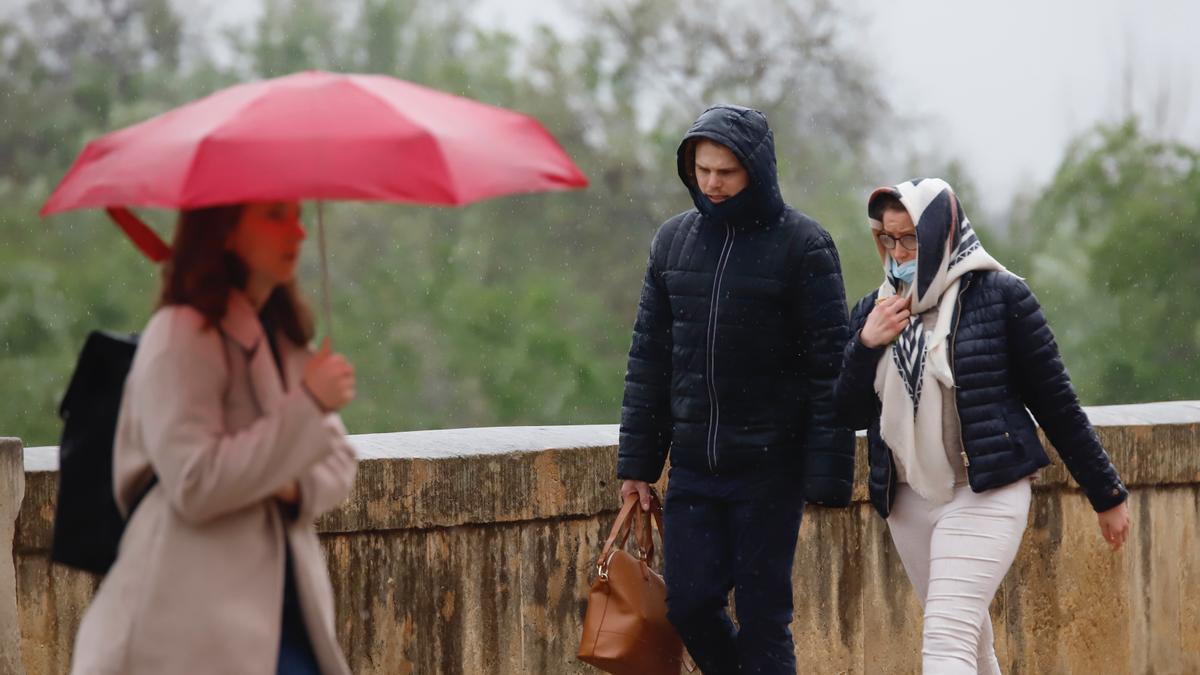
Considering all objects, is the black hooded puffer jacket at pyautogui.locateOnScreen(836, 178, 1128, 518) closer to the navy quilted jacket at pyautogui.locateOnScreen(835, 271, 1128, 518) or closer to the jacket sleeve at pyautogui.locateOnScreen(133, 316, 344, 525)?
the navy quilted jacket at pyautogui.locateOnScreen(835, 271, 1128, 518)

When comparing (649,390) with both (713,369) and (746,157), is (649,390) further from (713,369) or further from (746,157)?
(746,157)

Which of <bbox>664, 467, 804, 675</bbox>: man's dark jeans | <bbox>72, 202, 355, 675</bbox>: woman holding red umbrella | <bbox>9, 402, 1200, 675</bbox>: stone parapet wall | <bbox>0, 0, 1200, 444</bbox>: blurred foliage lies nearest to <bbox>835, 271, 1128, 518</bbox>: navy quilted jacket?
<bbox>664, 467, 804, 675</bbox>: man's dark jeans

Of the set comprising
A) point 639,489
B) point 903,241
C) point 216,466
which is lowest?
point 639,489

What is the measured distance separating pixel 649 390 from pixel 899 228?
2.36ft

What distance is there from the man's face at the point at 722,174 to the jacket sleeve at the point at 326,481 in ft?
5.95

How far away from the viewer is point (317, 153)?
98.8 inches

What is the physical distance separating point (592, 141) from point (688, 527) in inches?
1288

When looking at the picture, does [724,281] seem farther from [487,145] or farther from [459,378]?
[459,378]

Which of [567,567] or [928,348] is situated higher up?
[928,348]

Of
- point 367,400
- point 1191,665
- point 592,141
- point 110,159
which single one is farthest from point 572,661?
point 592,141

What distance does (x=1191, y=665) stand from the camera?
6363mm

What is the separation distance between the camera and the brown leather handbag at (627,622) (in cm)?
449

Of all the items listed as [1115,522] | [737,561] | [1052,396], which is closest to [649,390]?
[737,561]

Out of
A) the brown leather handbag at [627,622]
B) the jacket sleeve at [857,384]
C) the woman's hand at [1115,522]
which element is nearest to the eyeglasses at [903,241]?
the jacket sleeve at [857,384]
